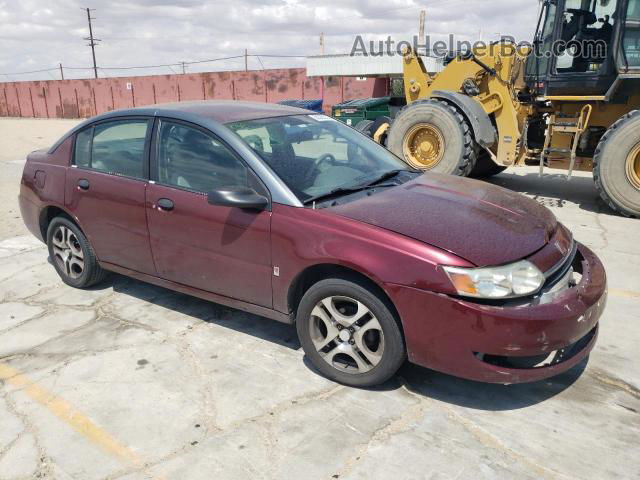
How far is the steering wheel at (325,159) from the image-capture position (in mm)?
3469

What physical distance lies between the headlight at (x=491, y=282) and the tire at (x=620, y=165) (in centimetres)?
503

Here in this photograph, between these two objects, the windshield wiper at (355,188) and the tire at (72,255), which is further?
the tire at (72,255)

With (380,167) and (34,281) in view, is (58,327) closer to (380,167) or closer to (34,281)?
(34,281)

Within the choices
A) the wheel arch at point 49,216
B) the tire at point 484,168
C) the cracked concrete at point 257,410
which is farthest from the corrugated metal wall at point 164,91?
the cracked concrete at point 257,410

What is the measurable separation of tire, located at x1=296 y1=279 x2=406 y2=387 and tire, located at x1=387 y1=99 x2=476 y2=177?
5155 mm

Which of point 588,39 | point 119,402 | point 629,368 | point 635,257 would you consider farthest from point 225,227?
point 588,39

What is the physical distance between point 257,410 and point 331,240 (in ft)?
3.35

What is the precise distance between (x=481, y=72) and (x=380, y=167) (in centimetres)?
534

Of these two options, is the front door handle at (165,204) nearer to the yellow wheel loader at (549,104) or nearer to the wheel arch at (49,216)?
the wheel arch at (49,216)

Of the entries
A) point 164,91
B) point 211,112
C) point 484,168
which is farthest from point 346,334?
point 164,91

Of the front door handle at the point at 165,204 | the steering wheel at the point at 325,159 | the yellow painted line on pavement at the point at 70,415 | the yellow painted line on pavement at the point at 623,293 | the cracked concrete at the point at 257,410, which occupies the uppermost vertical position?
the steering wheel at the point at 325,159

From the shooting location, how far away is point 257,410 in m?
2.78

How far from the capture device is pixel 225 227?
10.4 ft

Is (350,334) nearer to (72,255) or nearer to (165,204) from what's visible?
(165,204)
